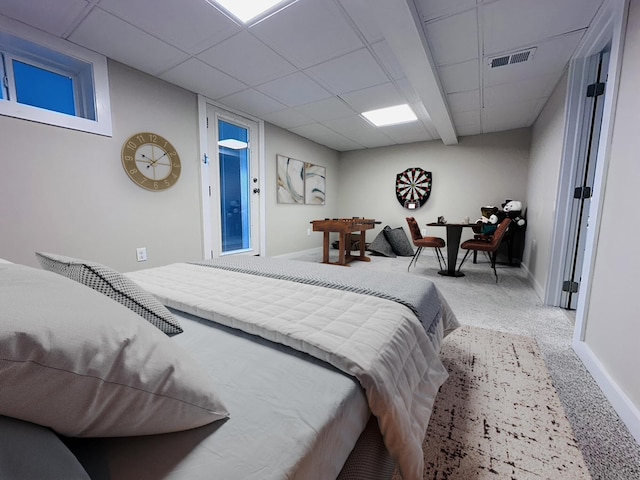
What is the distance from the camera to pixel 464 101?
3.34 metres

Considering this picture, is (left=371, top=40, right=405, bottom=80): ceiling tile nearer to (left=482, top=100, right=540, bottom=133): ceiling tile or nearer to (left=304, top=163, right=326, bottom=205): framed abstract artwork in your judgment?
(left=482, top=100, right=540, bottom=133): ceiling tile

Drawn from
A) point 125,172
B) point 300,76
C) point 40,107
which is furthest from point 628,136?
point 40,107

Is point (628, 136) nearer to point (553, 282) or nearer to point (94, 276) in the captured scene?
point (553, 282)

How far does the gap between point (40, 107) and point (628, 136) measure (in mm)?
3794

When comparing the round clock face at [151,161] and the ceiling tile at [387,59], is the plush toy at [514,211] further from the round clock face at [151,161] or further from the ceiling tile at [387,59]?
the round clock face at [151,161]

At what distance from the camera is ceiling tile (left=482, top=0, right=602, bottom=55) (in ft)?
5.88

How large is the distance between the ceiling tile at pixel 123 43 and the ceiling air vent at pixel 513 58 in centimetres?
281

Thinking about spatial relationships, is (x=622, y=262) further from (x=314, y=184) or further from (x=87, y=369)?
(x=314, y=184)

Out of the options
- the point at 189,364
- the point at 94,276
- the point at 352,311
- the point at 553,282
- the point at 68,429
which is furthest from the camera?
the point at 553,282

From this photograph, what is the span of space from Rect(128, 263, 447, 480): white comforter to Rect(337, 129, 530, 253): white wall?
4.55 metres

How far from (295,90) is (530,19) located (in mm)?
2113

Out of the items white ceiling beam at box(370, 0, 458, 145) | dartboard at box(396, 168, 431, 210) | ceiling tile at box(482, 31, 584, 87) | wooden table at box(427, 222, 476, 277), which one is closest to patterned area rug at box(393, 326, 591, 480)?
wooden table at box(427, 222, 476, 277)

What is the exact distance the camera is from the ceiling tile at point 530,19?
179cm

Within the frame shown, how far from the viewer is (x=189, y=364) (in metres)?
0.53
